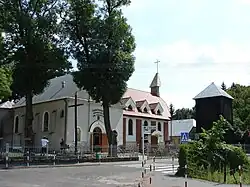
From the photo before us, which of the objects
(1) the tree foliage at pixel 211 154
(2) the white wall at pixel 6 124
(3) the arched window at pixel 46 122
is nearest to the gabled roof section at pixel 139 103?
(3) the arched window at pixel 46 122

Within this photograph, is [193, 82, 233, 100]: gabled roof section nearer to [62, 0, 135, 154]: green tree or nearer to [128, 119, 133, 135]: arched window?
[128, 119, 133, 135]: arched window

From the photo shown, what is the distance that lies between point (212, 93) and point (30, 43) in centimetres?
3017

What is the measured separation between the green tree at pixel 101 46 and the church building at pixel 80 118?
462 cm

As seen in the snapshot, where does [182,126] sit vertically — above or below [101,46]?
below

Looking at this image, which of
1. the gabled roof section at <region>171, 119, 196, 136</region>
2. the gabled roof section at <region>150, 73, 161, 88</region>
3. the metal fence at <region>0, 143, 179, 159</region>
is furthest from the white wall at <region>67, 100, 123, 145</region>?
the gabled roof section at <region>171, 119, 196, 136</region>

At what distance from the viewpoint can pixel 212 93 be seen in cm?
5444

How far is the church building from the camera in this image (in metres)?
45.2

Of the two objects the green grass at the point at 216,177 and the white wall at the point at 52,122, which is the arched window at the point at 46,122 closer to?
the white wall at the point at 52,122

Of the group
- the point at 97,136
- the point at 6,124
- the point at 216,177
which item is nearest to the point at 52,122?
the point at 97,136

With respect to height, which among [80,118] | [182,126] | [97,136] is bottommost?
[97,136]

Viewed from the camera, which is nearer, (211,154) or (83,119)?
(211,154)

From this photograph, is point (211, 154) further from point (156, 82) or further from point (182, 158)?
point (156, 82)

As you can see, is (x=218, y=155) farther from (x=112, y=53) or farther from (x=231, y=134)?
(x=231, y=134)

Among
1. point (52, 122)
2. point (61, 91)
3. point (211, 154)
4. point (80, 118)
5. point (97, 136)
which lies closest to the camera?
point (211, 154)
